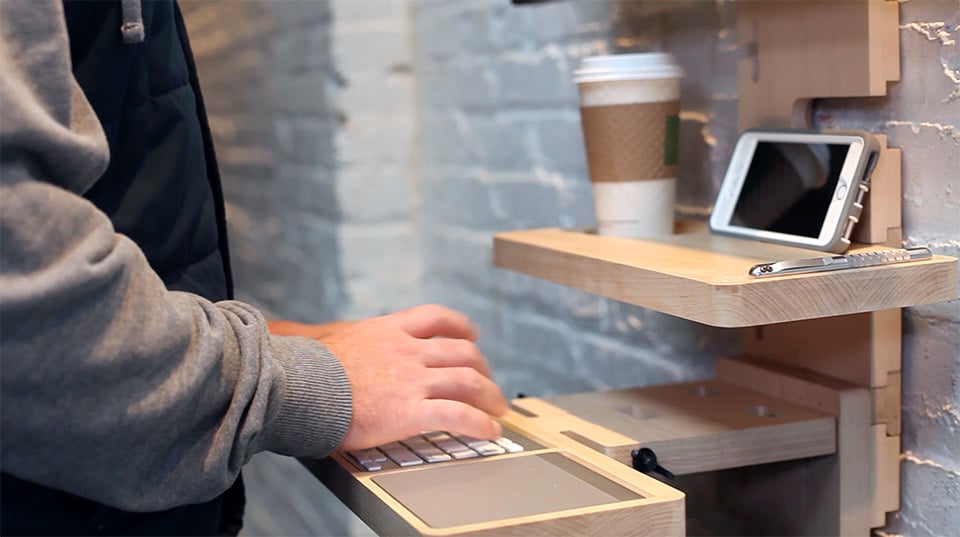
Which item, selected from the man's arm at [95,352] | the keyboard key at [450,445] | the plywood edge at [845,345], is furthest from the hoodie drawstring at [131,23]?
the plywood edge at [845,345]

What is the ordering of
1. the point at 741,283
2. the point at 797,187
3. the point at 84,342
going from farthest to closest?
the point at 797,187, the point at 741,283, the point at 84,342

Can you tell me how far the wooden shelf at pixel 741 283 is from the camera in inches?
28.7

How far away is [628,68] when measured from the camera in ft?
3.17

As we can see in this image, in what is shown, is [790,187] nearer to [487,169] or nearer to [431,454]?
[431,454]

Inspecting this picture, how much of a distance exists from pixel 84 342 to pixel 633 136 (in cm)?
53

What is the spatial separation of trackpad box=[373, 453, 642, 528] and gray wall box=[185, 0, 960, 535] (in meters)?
0.32

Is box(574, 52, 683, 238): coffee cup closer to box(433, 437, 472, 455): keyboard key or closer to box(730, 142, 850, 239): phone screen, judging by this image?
box(730, 142, 850, 239): phone screen

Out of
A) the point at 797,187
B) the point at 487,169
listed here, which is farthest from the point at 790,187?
the point at 487,169

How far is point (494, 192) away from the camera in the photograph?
157cm

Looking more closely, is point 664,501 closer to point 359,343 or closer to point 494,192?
point 359,343

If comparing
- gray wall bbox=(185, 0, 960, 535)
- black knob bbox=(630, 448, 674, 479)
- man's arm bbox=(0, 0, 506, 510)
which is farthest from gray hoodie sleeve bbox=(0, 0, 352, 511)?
gray wall bbox=(185, 0, 960, 535)

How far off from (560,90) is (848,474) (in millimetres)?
656

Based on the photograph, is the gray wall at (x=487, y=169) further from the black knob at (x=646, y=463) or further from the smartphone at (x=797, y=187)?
the black knob at (x=646, y=463)

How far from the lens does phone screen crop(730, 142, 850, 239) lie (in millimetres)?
852
